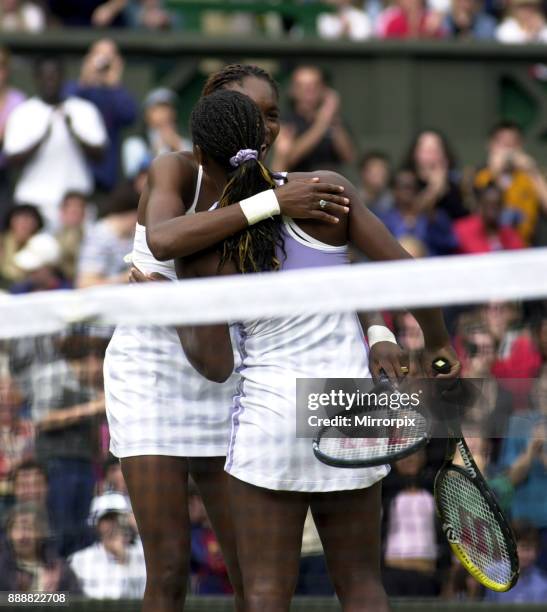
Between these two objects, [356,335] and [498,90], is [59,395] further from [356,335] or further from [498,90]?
[498,90]

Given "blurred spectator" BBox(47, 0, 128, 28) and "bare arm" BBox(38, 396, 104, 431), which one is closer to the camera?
"bare arm" BBox(38, 396, 104, 431)

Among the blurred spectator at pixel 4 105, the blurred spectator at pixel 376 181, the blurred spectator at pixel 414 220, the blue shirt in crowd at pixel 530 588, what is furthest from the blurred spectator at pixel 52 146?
the blue shirt in crowd at pixel 530 588

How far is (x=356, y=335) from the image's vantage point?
13.7ft

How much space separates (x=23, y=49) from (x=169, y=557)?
7.67 meters

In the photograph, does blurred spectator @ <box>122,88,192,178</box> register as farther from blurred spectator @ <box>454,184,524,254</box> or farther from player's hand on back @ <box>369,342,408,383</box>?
player's hand on back @ <box>369,342,408,383</box>

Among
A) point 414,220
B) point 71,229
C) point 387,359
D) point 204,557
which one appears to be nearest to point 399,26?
point 414,220

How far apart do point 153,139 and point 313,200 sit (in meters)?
6.56

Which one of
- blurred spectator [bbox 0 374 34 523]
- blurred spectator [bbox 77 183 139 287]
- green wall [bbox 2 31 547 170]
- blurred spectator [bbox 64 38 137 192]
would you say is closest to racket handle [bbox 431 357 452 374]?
blurred spectator [bbox 0 374 34 523]

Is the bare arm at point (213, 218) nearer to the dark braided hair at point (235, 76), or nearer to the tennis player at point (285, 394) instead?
the tennis player at point (285, 394)

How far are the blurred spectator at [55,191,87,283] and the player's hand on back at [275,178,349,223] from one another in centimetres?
559

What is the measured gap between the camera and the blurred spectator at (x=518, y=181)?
10.3m

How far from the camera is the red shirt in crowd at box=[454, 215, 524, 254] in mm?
9926

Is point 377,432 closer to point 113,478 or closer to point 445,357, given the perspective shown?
point 445,357

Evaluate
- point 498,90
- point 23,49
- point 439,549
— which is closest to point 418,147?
point 498,90
